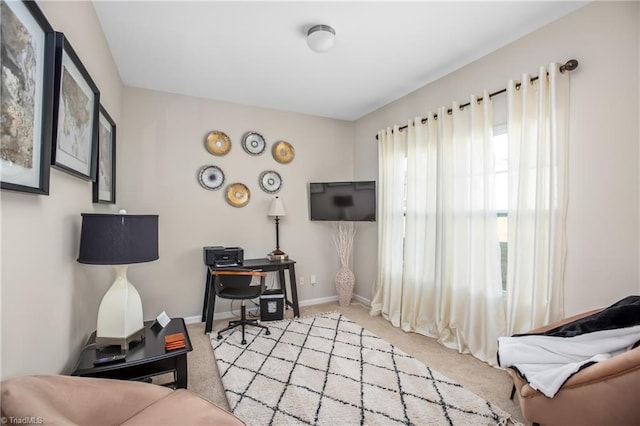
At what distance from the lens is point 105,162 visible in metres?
2.43

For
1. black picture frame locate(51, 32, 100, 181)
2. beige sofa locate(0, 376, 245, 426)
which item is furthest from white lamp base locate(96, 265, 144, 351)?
black picture frame locate(51, 32, 100, 181)

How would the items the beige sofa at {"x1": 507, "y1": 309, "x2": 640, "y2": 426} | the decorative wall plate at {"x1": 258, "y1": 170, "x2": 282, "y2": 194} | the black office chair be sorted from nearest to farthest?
the beige sofa at {"x1": 507, "y1": 309, "x2": 640, "y2": 426} < the black office chair < the decorative wall plate at {"x1": 258, "y1": 170, "x2": 282, "y2": 194}

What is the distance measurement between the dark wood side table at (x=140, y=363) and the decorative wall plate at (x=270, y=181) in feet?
7.63

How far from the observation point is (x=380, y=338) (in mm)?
2930

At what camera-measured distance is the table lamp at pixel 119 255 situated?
57.8 inches

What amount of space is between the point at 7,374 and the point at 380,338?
263cm

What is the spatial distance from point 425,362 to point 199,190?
9.50 feet

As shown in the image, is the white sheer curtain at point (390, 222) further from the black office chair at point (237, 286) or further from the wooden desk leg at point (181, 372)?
the wooden desk leg at point (181, 372)

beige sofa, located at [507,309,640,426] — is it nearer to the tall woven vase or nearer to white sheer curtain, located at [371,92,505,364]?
white sheer curtain, located at [371,92,505,364]

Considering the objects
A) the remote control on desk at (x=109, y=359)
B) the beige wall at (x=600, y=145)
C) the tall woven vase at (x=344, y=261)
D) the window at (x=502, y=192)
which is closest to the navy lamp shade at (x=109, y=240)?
the remote control on desk at (x=109, y=359)

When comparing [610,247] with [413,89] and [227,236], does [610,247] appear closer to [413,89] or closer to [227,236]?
[413,89]

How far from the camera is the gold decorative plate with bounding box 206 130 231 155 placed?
3514 mm

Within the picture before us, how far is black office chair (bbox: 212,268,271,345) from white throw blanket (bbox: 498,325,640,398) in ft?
6.79

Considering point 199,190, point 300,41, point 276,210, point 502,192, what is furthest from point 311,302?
point 300,41
